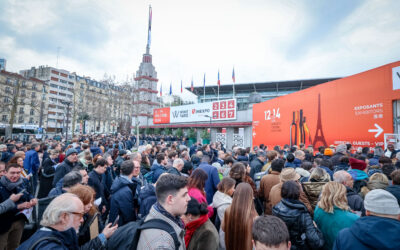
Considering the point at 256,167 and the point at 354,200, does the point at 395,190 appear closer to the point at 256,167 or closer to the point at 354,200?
the point at 354,200

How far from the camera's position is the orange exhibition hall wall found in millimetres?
8547

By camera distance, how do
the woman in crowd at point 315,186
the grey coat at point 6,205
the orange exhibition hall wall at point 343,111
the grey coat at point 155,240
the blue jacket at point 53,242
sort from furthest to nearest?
the orange exhibition hall wall at point 343,111 → the woman in crowd at point 315,186 → the grey coat at point 6,205 → the blue jacket at point 53,242 → the grey coat at point 155,240

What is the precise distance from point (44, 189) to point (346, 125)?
514 inches

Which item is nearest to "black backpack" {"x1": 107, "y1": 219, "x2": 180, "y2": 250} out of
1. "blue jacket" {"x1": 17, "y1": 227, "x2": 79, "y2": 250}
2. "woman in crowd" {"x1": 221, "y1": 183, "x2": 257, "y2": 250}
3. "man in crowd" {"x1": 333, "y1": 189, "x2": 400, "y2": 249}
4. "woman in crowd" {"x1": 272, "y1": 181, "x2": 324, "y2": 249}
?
"blue jacket" {"x1": 17, "y1": 227, "x2": 79, "y2": 250}

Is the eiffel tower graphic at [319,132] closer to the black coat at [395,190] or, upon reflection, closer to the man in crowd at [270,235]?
the black coat at [395,190]

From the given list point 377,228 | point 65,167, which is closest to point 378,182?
point 377,228

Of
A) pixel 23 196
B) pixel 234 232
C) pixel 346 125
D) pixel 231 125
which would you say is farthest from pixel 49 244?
pixel 231 125

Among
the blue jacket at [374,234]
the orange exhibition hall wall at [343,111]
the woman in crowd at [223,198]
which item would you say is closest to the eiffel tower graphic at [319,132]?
the orange exhibition hall wall at [343,111]

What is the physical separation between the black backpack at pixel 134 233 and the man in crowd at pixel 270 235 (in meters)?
0.66

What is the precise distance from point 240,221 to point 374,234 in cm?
122

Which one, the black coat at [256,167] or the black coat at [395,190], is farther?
the black coat at [256,167]

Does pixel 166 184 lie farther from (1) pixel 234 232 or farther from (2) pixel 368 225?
(2) pixel 368 225

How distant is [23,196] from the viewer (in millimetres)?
3365

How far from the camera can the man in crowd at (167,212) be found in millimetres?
1502
